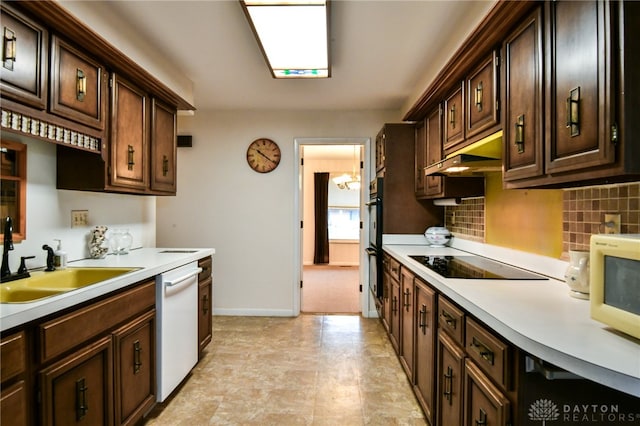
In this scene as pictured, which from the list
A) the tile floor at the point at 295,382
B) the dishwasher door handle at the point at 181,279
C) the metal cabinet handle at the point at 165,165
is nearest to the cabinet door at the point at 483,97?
the tile floor at the point at 295,382

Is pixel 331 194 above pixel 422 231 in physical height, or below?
above

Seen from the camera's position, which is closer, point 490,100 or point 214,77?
point 490,100

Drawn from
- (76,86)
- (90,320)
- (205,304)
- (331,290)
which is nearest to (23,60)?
(76,86)

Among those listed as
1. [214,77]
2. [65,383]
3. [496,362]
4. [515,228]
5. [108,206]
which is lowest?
[65,383]

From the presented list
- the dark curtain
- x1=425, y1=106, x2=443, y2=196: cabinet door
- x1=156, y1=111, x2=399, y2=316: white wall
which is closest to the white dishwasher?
x1=156, y1=111, x2=399, y2=316: white wall

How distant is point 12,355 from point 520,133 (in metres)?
2.12

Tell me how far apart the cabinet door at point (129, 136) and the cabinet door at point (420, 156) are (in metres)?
2.36

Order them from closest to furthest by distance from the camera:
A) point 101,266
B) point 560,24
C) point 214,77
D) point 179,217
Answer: point 560,24 → point 101,266 → point 214,77 → point 179,217

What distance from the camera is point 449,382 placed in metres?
1.57

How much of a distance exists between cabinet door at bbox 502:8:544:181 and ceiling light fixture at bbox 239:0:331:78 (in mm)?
963

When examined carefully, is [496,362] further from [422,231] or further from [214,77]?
[214,77]

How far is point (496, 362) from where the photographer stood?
43.8 inches

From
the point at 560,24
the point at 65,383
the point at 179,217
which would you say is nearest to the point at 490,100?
the point at 560,24

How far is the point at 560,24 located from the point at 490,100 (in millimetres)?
569
